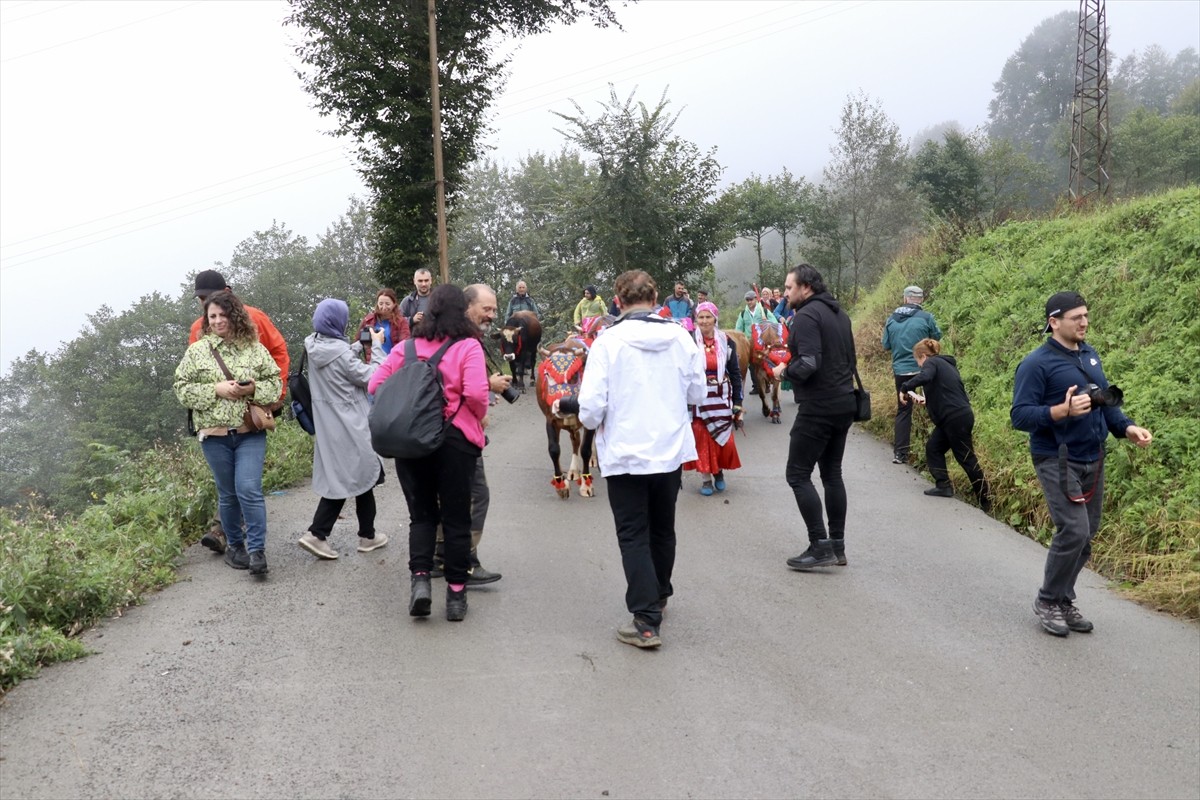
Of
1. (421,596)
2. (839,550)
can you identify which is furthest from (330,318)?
(839,550)

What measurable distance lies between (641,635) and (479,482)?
170 centimetres

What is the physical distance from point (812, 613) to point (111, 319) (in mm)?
60815

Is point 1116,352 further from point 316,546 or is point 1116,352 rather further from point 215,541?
point 215,541

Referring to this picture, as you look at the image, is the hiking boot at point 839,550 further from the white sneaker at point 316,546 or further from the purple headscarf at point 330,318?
the purple headscarf at point 330,318

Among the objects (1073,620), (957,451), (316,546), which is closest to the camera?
(1073,620)

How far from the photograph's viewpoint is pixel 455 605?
5.99m

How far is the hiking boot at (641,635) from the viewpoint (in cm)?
558

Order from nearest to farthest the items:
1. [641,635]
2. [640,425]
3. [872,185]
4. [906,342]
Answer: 1. [640,425]
2. [641,635]
3. [906,342]
4. [872,185]

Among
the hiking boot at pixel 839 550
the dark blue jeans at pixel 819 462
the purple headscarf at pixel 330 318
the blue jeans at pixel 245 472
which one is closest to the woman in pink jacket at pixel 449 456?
the purple headscarf at pixel 330 318

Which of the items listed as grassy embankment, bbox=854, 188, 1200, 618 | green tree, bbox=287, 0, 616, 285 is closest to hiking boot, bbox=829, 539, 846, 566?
grassy embankment, bbox=854, 188, 1200, 618

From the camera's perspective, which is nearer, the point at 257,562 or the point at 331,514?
the point at 257,562

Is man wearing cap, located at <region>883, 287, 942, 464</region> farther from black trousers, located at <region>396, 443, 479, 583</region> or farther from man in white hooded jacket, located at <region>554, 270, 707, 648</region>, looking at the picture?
black trousers, located at <region>396, 443, 479, 583</region>

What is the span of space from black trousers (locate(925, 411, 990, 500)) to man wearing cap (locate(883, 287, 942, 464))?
134cm

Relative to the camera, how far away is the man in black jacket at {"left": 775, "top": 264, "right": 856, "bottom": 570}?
688 centimetres
